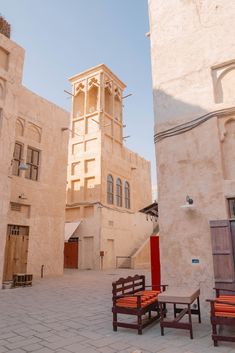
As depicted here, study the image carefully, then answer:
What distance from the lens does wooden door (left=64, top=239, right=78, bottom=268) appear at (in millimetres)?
22109

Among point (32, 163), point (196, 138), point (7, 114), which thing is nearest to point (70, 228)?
point (32, 163)

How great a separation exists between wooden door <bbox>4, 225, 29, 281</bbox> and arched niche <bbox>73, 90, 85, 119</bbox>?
1493cm

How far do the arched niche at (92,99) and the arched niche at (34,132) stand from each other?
10.4 meters

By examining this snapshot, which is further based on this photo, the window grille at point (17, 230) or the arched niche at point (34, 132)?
the arched niche at point (34, 132)

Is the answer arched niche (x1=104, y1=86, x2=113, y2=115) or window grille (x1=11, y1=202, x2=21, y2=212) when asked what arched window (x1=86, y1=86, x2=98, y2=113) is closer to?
arched niche (x1=104, y1=86, x2=113, y2=115)

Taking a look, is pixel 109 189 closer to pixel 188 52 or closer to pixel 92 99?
pixel 92 99

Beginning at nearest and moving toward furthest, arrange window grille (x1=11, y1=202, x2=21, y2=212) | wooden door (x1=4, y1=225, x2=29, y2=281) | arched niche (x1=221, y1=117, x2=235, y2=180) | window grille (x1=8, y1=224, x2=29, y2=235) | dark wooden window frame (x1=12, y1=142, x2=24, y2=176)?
arched niche (x1=221, y1=117, x2=235, y2=180), wooden door (x1=4, y1=225, x2=29, y2=281), window grille (x1=8, y1=224, x2=29, y2=235), window grille (x1=11, y1=202, x2=21, y2=212), dark wooden window frame (x1=12, y1=142, x2=24, y2=176)

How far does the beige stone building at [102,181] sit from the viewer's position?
22109 mm

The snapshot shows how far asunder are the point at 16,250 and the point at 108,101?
1845 cm

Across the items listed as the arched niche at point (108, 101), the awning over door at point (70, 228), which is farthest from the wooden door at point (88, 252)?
the arched niche at point (108, 101)

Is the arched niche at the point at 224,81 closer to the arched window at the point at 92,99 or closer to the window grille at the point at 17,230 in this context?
the window grille at the point at 17,230

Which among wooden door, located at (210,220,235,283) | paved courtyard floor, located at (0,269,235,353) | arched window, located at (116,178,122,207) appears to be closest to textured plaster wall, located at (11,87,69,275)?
paved courtyard floor, located at (0,269,235,353)

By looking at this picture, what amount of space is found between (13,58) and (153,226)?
20.4 metres

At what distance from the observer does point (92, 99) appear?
2741cm
